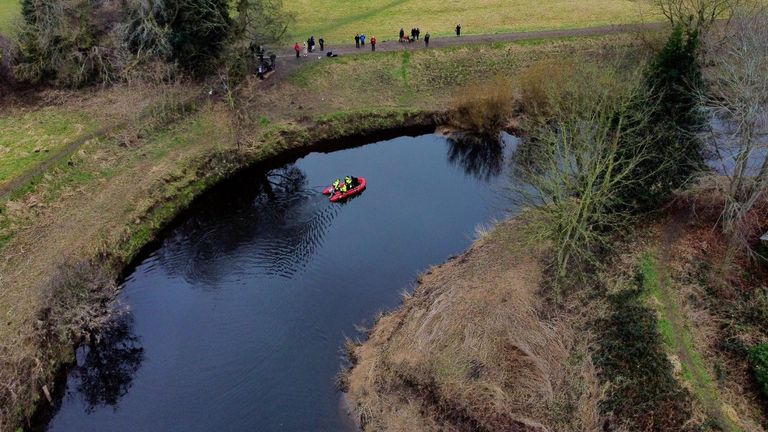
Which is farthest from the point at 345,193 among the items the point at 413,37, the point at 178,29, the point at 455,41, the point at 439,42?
the point at 455,41

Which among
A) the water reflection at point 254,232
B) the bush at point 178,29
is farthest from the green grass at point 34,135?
the water reflection at point 254,232

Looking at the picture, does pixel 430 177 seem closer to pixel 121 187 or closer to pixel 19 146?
pixel 121 187

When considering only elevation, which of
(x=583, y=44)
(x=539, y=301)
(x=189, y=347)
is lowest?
(x=189, y=347)

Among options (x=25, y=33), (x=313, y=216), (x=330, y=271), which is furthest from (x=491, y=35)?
(x=25, y=33)

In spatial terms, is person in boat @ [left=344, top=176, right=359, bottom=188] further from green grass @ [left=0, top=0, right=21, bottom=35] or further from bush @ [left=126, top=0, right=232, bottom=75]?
green grass @ [left=0, top=0, right=21, bottom=35]

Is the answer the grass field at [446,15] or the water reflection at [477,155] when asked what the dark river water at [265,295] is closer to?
the water reflection at [477,155]

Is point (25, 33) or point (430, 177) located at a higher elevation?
point (25, 33)

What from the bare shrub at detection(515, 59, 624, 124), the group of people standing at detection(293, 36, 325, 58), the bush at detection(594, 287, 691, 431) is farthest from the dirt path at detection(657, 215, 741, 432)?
the group of people standing at detection(293, 36, 325, 58)
